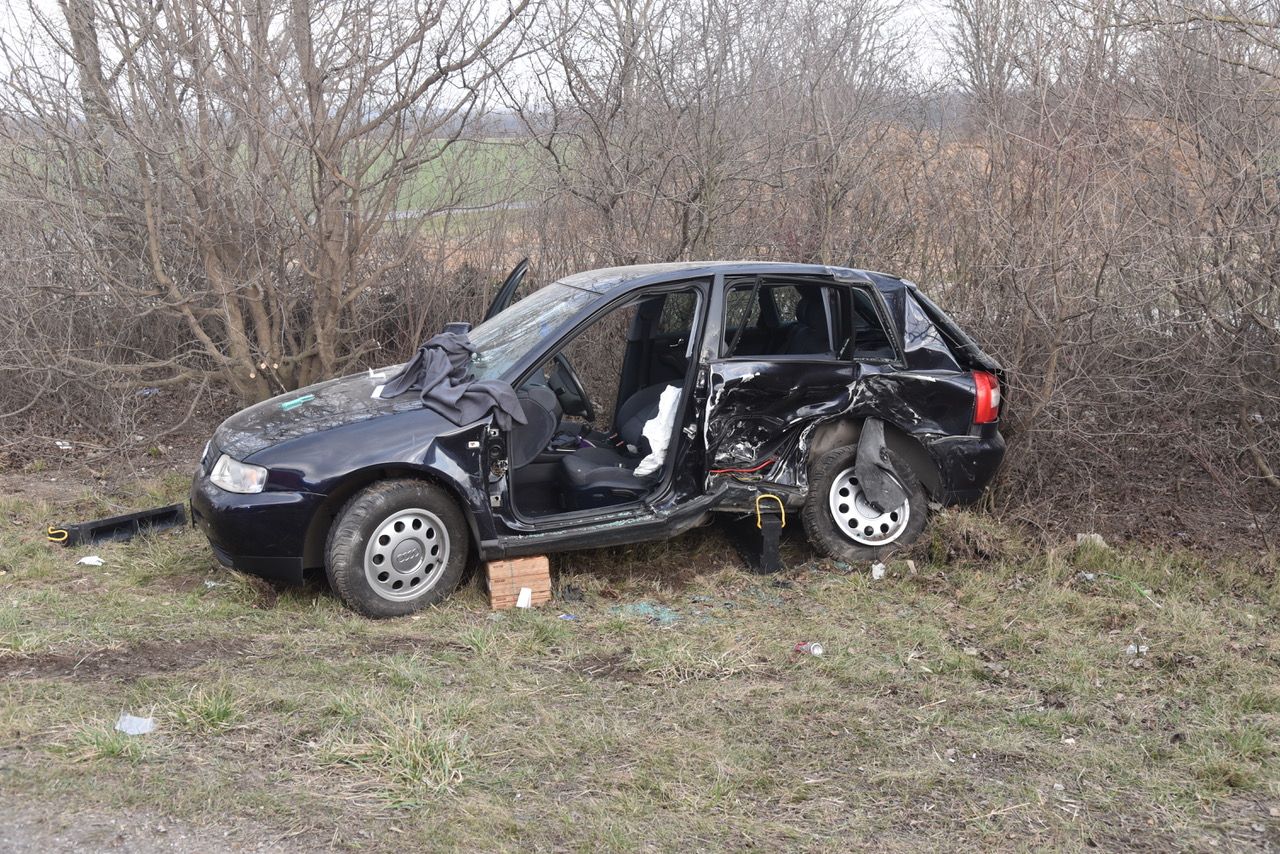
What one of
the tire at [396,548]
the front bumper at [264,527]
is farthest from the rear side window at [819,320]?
the front bumper at [264,527]

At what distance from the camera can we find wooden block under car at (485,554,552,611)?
219 inches

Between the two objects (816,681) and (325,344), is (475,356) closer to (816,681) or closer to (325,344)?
(816,681)

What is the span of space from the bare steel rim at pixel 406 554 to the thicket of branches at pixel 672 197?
3.66 metres

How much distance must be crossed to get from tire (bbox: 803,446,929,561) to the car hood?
227cm

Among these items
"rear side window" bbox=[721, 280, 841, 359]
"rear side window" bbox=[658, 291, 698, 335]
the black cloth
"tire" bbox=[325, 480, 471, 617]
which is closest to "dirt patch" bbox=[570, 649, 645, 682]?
"tire" bbox=[325, 480, 471, 617]

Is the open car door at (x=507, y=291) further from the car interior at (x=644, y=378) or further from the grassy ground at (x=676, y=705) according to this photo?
the grassy ground at (x=676, y=705)

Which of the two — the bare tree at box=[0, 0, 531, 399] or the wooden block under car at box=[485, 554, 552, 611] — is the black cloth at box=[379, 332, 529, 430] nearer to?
the wooden block under car at box=[485, 554, 552, 611]

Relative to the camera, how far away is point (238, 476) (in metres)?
5.33

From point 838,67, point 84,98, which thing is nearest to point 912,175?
point 838,67

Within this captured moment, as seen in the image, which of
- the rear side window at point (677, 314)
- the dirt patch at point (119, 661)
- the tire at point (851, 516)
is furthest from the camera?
the rear side window at point (677, 314)

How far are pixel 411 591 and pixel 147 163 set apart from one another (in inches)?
191

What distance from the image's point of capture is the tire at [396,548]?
5.29 m

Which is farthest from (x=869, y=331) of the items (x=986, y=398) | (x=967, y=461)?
(x=967, y=461)

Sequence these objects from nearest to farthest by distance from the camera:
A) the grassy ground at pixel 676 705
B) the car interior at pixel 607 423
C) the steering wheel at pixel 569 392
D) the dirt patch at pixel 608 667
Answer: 1. the grassy ground at pixel 676 705
2. the dirt patch at pixel 608 667
3. the car interior at pixel 607 423
4. the steering wheel at pixel 569 392
